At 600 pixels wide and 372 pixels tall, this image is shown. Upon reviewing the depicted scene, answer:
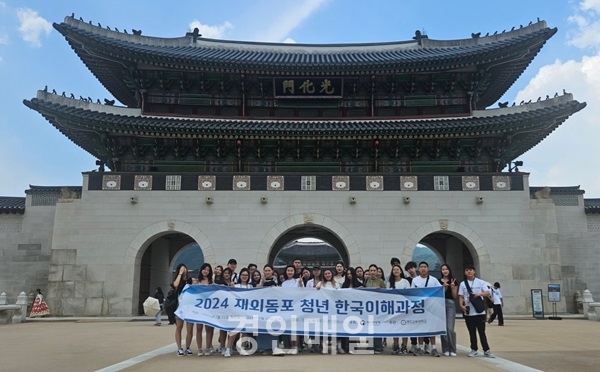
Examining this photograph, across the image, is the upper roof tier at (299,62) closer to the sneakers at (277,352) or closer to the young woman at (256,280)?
the young woman at (256,280)

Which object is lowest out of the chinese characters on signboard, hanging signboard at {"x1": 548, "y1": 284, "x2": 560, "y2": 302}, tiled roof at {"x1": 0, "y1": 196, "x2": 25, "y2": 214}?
hanging signboard at {"x1": 548, "y1": 284, "x2": 560, "y2": 302}

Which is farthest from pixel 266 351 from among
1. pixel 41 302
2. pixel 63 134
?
pixel 63 134

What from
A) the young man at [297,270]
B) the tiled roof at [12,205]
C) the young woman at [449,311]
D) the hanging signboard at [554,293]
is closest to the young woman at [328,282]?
the young man at [297,270]

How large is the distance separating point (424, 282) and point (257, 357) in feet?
11.3

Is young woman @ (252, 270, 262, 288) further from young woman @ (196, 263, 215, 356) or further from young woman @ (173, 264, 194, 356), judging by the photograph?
young woman @ (173, 264, 194, 356)

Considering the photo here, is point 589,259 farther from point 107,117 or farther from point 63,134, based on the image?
point 63,134

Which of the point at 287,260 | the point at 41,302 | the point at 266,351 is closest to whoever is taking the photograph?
the point at 266,351

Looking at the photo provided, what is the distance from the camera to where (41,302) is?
1897 centimetres

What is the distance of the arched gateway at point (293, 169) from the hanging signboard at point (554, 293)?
0.42 meters

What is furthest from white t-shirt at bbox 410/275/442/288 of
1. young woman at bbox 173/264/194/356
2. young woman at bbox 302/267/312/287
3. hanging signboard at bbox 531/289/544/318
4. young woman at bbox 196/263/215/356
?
hanging signboard at bbox 531/289/544/318

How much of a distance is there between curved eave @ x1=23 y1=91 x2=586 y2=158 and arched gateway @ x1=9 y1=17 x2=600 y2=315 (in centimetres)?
8

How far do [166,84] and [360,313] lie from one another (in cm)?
1614

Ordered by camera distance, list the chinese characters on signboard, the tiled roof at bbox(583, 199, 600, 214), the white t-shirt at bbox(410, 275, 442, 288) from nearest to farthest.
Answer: the white t-shirt at bbox(410, 275, 442, 288)
the tiled roof at bbox(583, 199, 600, 214)
the chinese characters on signboard

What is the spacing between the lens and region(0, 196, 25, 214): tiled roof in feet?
71.8
